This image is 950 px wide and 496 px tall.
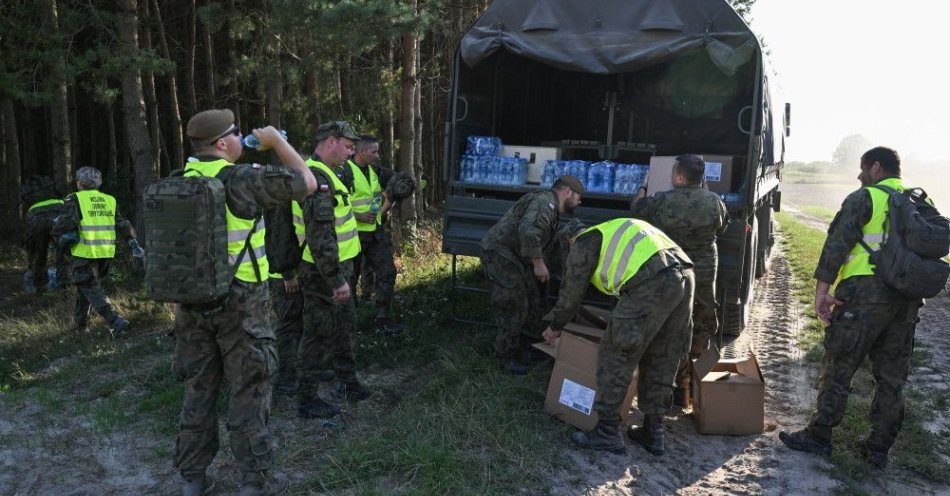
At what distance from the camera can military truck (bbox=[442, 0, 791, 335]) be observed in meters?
5.52

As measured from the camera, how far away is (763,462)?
427 centimetres

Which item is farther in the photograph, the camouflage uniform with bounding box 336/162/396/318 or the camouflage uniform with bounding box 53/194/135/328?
the camouflage uniform with bounding box 53/194/135/328

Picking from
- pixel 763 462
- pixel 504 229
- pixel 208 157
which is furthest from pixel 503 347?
pixel 208 157

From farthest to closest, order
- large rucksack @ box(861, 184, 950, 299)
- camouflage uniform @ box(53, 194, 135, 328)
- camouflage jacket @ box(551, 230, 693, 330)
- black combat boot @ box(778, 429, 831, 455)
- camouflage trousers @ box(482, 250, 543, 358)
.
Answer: camouflage uniform @ box(53, 194, 135, 328), camouflage trousers @ box(482, 250, 543, 358), black combat boot @ box(778, 429, 831, 455), camouflage jacket @ box(551, 230, 693, 330), large rucksack @ box(861, 184, 950, 299)

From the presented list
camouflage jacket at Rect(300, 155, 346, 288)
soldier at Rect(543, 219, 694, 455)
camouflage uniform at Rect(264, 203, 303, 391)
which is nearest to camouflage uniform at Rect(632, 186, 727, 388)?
soldier at Rect(543, 219, 694, 455)

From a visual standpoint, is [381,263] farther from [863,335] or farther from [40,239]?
[40,239]

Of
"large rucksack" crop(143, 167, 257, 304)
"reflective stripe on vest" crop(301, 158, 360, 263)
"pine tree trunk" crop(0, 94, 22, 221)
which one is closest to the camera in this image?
"large rucksack" crop(143, 167, 257, 304)

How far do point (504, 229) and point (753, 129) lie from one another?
Result: 213 centimetres

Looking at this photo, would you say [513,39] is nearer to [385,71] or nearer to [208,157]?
[208,157]

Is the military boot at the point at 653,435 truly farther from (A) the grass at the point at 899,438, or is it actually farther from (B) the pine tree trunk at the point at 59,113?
(B) the pine tree trunk at the point at 59,113

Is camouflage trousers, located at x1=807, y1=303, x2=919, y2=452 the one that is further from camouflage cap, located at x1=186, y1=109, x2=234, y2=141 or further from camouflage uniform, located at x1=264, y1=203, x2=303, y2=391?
camouflage cap, located at x1=186, y1=109, x2=234, y2=141

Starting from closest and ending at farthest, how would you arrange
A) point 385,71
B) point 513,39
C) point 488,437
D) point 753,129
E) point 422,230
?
point 488,437, point 753,129, point 513,39, point 422,230, point 385,71

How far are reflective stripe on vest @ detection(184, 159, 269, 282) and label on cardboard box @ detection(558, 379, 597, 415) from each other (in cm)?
214

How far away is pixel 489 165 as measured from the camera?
6324 millimetres
